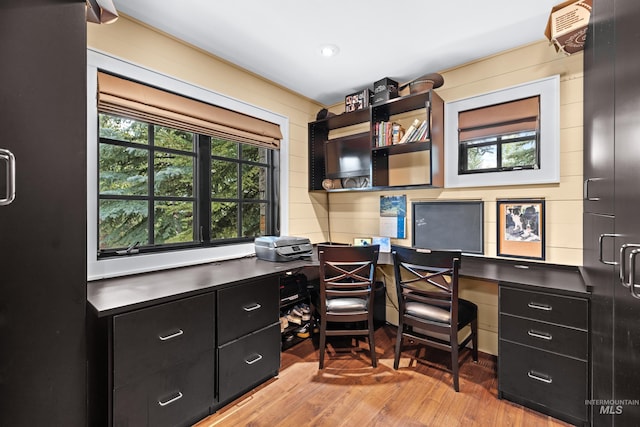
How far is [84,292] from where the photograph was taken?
1.23 meters

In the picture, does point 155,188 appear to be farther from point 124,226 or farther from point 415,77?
point 415,77

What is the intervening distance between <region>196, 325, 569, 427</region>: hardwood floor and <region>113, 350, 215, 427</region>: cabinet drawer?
0.15 meters

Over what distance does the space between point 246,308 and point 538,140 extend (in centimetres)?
250

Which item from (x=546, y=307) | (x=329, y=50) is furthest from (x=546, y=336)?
(x=329, y=50)

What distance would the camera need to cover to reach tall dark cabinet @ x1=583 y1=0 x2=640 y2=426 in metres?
0.92

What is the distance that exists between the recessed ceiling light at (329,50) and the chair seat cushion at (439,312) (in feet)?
6.94

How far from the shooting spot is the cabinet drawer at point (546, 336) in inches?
63.3

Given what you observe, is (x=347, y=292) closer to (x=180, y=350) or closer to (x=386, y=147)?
(x=180, y=350)

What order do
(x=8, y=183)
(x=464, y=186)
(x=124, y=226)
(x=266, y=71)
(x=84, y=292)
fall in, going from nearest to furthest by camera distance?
(x=8, y=183) < (x=84, y=292) < (x=124, y=226) < (x=464, y=186) < (x=266, y=71)

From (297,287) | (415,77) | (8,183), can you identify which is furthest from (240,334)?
(415,77)

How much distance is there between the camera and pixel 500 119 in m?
2.39

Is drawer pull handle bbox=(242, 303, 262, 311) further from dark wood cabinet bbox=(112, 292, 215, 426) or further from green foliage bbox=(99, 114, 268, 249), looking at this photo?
green foliage bbox=(99, 114, 268, 249)

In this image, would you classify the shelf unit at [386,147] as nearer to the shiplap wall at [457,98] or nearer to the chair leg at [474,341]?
the shiplap wall at [457,98]

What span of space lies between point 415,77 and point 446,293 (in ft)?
6.69
